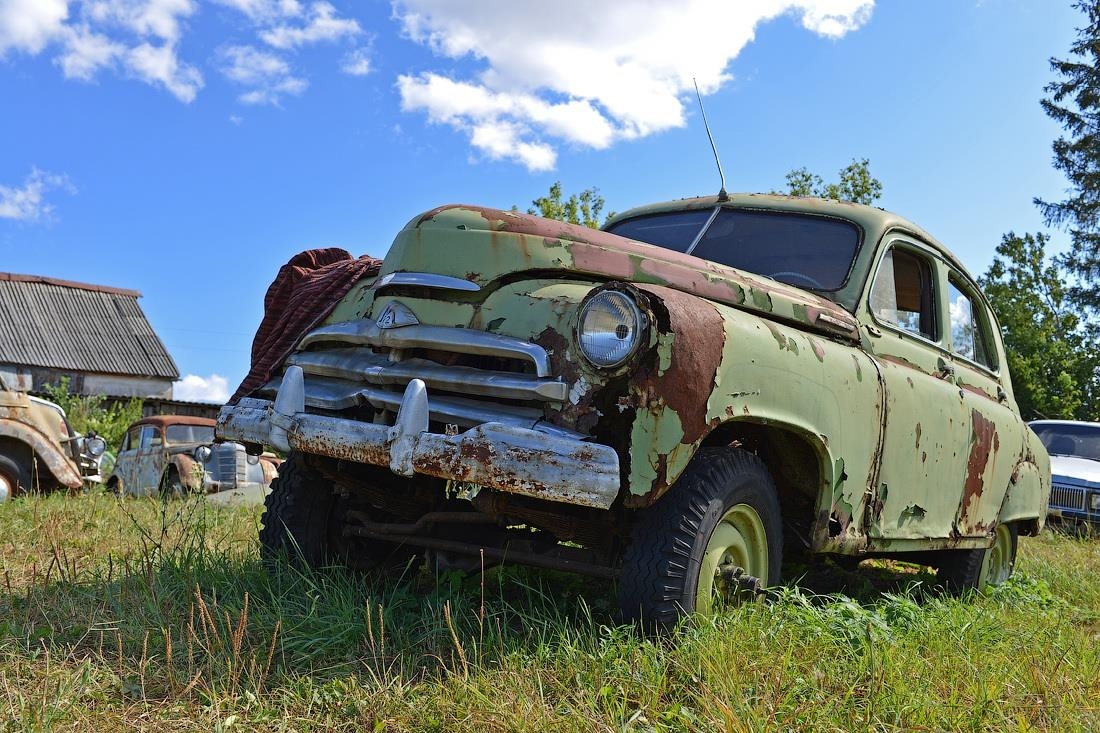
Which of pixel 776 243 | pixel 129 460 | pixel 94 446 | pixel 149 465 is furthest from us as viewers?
pixel 129 460

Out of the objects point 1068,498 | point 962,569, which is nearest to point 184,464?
point 962,569

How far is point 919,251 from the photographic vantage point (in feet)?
15.1

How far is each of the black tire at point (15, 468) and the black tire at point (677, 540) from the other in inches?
282

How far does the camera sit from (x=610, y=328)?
2826mm

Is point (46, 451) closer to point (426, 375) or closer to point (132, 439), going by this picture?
point (132, 439)

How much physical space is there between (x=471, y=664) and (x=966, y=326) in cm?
366

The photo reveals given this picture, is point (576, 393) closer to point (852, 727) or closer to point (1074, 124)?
point (852, 727)

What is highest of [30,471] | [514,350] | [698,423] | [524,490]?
[514,350]

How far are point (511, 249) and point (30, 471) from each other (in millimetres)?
7077

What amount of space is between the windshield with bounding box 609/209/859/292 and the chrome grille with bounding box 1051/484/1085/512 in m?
6.85

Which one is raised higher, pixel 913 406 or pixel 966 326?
pixel 966 326

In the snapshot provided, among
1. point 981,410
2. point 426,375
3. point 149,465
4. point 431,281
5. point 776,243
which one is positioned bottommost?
point 149,465

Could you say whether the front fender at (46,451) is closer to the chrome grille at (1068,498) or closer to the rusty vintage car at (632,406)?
the rusty vintage car at (632,406)

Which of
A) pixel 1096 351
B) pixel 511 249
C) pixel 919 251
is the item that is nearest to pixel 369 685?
pixel 511 249
